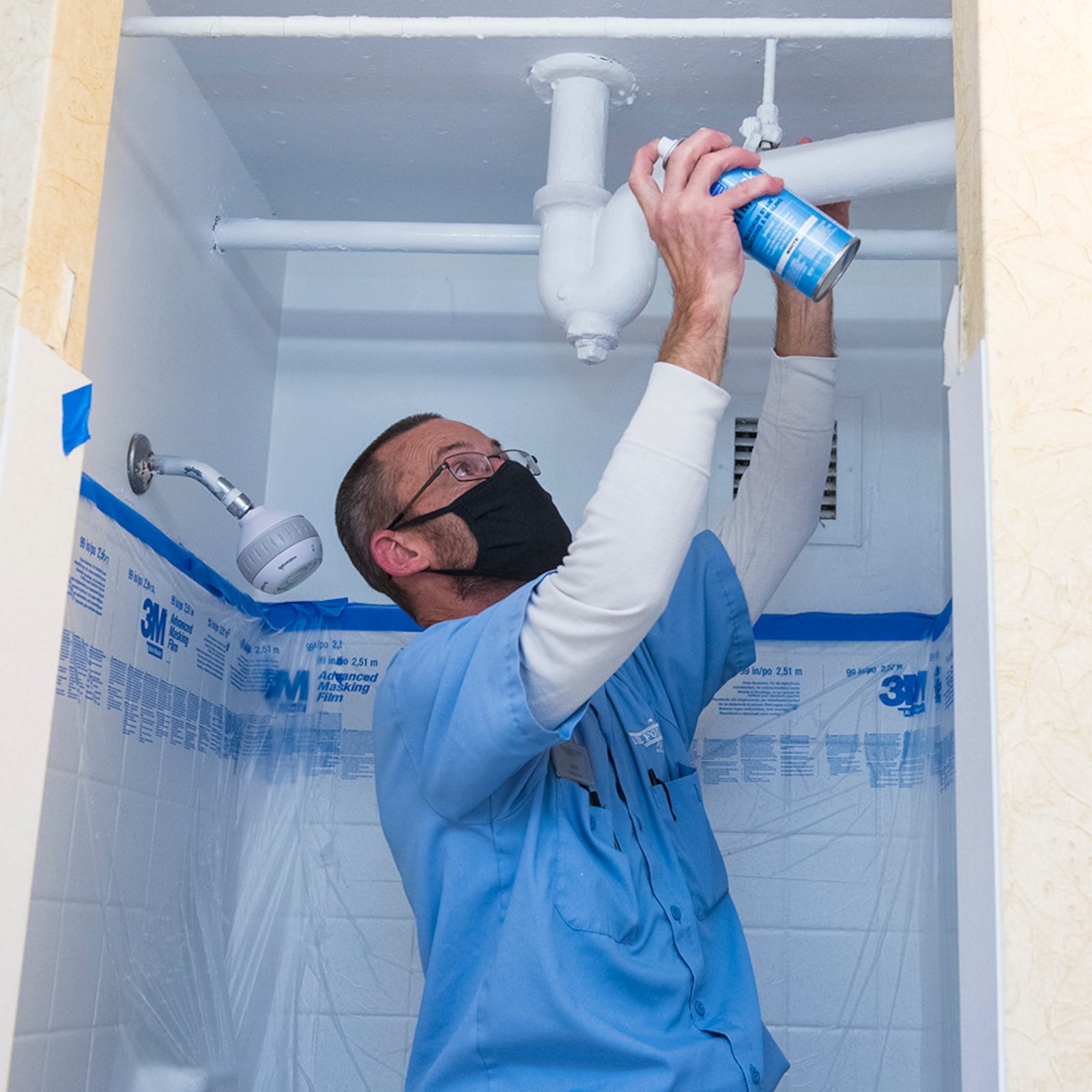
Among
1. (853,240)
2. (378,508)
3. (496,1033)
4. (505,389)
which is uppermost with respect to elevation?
(505,389)

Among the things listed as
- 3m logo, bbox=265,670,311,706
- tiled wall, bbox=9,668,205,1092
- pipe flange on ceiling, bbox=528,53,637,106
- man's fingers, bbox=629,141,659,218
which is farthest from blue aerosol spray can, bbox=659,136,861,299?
3m logo, bbox=265,670,311,706

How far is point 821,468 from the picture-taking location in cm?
159

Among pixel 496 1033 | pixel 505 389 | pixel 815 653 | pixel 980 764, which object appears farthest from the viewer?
pixel 505 389

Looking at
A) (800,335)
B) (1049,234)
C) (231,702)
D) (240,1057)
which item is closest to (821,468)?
(800,335)

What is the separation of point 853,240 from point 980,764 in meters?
0.52

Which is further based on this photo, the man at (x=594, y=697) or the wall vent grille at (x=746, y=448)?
the wall vent grille at (x=746, y=448)

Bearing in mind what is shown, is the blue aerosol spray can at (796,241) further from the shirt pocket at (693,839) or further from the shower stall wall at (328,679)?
the shower stall wall at (328,679)

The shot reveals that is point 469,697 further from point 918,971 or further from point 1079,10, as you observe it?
point 918,971

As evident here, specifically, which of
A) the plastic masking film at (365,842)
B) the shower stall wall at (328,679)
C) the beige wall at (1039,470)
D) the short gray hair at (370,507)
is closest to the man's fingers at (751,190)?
the beige wall at (1039,470)

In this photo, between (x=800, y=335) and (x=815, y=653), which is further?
(x=815, y=653)

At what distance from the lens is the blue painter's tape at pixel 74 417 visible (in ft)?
3.11

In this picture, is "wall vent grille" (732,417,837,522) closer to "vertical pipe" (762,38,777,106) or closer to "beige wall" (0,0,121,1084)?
"vertical pipe" (762,38,777,106)

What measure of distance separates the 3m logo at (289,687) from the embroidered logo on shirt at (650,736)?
789mm

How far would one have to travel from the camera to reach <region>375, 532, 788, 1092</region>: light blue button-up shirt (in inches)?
47.8
